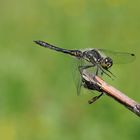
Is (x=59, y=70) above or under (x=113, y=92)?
under

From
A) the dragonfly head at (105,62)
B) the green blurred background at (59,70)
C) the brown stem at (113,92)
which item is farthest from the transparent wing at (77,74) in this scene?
the green blurred background at (59,70)

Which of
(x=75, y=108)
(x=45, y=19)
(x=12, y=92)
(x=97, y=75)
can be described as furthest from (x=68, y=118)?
(x=97, y=75)

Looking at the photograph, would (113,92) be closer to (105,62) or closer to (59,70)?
(105,62)

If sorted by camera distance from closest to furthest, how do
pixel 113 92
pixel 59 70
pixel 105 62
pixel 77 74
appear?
pixel 113 92, pixel 105 62, pixel 77 74, pixel 59 70

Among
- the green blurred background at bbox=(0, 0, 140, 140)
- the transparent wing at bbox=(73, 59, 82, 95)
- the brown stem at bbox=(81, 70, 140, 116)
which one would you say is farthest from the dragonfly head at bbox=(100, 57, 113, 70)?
the green blurred background at bbox=(0, 0, 140, 140)

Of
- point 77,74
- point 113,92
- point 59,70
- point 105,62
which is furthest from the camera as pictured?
point 59,70

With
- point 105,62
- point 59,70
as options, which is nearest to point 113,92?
point 105,62

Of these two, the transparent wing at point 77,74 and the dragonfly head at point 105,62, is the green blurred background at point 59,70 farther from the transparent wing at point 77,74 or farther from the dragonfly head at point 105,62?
the dragonfly head at point 105,62

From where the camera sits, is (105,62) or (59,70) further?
(59,70)

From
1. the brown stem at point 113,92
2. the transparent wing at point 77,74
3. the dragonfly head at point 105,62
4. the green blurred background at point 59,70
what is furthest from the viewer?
the green blurred background at point 59,70
